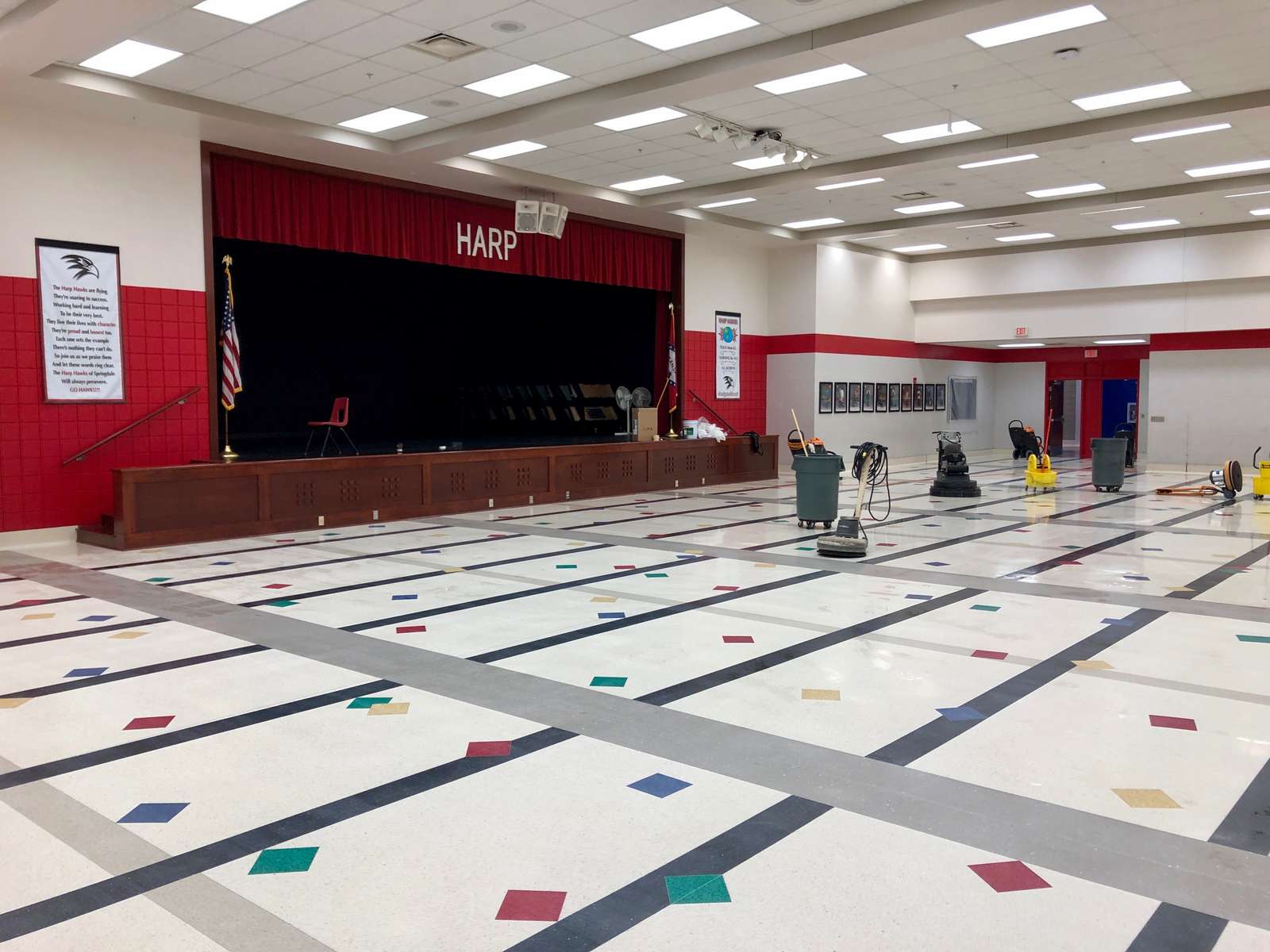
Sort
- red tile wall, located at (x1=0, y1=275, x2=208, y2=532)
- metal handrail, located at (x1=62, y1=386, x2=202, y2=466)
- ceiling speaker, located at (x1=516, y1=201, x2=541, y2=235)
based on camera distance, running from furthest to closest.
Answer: ceiling speaker, located at (x1=516, y1=201, x2=541, y2=235) < metal handrail, located at (x1=62, y1=386, x2=202, y2=466) < red tile wall, located at (x1=0, y1=275, x2=208, y2=532)

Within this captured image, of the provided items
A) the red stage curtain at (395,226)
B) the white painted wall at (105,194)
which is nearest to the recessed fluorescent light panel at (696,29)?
the red stage curtain at (395,226)

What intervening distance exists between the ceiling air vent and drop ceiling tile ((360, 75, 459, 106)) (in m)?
0.59

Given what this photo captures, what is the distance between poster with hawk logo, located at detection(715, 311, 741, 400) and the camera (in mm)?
15305

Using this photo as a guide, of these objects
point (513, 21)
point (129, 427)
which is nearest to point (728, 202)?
point (513, 21)

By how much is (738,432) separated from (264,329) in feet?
24.1

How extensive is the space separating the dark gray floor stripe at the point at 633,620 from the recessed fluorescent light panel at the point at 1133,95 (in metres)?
5.08

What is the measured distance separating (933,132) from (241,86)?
636cm

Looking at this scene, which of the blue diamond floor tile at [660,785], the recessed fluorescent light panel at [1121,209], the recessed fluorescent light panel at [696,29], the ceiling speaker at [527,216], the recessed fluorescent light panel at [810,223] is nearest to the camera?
the blue diamond floor tile at [660,785]

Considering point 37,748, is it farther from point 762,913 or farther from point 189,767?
point 762,913

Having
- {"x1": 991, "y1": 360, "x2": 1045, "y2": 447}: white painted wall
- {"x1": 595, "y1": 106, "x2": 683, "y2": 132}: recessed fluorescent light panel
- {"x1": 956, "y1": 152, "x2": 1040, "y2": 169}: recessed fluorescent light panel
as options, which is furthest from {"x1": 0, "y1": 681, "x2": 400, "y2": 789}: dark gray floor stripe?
{"x1": 991, "y1": 360, "x2": 1045, "y2": 447}: white painted wall

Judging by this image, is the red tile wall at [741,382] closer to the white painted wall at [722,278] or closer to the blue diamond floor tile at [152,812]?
the white painted wall at [722,278]

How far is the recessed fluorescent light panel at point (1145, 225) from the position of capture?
1433 centimetres

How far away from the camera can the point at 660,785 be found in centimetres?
312

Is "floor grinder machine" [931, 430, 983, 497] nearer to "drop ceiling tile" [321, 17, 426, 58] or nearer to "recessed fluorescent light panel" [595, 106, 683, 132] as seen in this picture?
"recessed fluorescent light panel" [595, 106, 683, 132]
